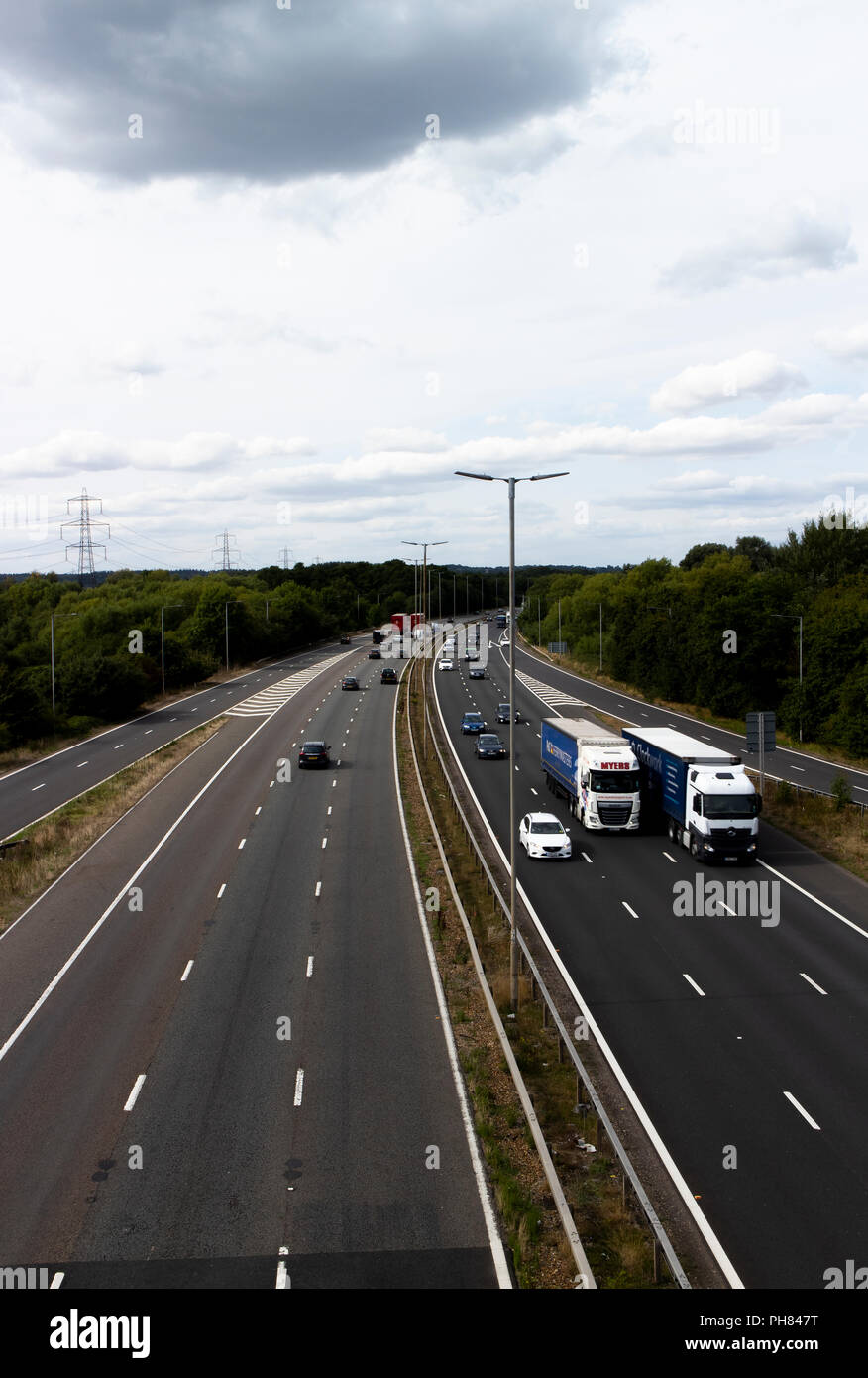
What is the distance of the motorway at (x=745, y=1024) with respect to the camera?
13.5 meters

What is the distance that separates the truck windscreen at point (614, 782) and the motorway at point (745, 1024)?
2.00m

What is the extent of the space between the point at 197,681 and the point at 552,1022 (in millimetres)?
77539

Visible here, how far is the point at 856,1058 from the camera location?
59.8 ft

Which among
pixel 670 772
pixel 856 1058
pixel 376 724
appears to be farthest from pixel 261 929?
pixel 376 724

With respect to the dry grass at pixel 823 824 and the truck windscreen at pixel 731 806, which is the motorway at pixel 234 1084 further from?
the dry grass at pixel 823 824

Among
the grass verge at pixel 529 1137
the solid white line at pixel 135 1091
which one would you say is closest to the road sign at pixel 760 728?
the grass verge at pixel 529 1137

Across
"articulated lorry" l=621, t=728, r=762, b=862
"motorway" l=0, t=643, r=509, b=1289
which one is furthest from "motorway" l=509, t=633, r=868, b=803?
"motorway" l=0, t=643, r=509, b=1289

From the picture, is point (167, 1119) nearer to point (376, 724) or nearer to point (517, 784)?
point (517, 784)

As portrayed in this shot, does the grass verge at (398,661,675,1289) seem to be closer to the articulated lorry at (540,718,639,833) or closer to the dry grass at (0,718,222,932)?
the articulated lorry at (540,718,639,833)

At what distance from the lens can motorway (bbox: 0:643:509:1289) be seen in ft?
41.0

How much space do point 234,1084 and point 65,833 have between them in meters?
22.1

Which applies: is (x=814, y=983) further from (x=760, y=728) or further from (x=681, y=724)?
(x=681, y=724)

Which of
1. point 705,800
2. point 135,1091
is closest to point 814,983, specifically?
point 705,800

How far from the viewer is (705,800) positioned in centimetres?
3212
